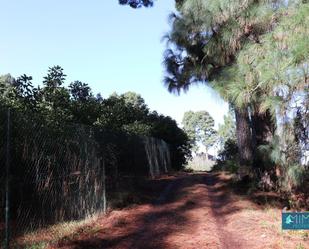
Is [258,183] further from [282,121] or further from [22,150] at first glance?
[22,150]

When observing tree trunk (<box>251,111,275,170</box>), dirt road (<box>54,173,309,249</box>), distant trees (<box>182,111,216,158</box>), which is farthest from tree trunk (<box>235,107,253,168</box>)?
distant trees (<box>182,111,216,158</box>)

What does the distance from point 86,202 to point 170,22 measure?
5.55 m

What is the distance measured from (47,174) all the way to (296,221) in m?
4.51

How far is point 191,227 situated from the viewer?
8477mm

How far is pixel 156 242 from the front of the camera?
24.0 feet

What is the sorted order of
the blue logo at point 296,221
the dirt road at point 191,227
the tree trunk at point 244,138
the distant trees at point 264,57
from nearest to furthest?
1. the blue logo at point 296,221
2. the distant trees at point 264,57
3. the dirt road at point 191,227
4. the tree trunk at point 244,138

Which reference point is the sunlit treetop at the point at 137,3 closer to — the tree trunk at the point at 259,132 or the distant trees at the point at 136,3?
the distant trees at the point at 136,3

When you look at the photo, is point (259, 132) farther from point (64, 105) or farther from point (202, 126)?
point (202, 126)

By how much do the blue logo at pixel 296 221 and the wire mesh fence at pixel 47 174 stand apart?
3.58 metres

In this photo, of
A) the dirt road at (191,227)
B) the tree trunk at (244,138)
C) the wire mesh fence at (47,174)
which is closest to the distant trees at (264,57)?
the dirt road at (191,227)

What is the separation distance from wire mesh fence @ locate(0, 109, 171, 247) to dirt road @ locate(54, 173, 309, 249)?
1.81 ft

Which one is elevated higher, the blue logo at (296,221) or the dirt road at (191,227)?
the blue logo at (296,221)

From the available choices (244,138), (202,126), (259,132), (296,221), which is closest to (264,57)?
(296,221)

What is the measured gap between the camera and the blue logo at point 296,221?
4336 millimetres
